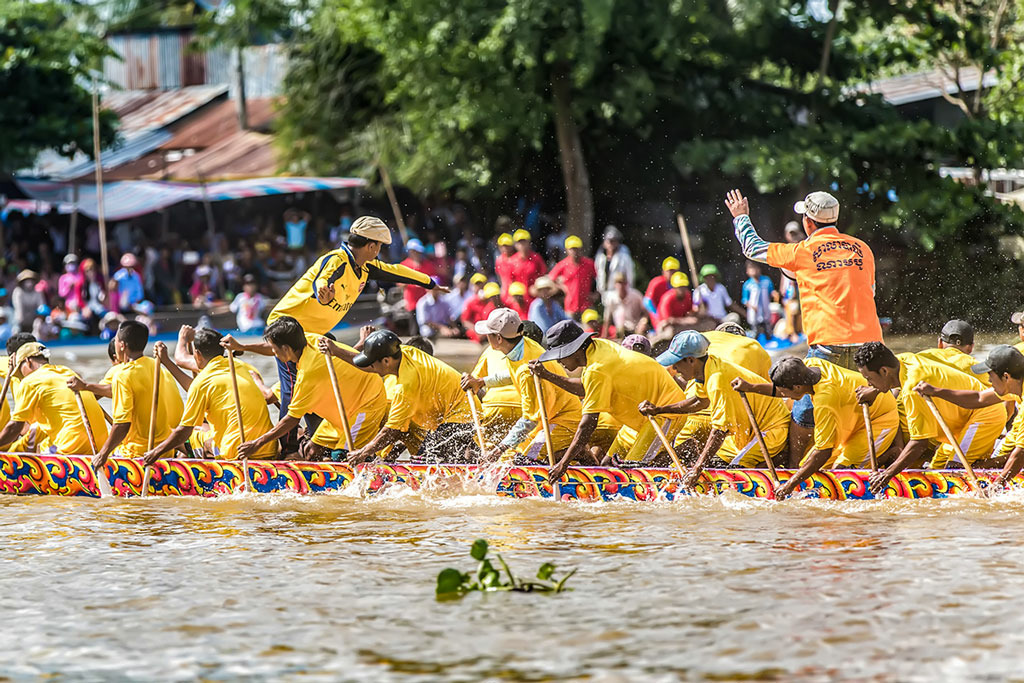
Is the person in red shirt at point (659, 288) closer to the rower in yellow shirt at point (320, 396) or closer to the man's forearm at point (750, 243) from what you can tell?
the man's forearm at point (750, 243)

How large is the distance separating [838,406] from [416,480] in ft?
8.16

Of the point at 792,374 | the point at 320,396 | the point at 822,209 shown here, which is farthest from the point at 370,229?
the point at 792,374

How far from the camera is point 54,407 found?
8.92m

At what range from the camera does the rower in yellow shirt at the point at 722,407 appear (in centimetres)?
748

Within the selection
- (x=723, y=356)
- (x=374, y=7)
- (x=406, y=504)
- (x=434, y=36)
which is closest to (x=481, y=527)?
(x=406, y=504)

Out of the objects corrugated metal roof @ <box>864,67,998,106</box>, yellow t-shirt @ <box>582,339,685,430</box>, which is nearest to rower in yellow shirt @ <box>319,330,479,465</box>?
yellow t-shirt @ <box>582,339,685,430</box>

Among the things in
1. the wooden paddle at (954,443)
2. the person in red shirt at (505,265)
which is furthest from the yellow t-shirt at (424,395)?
the person in red shirt at (505,265)

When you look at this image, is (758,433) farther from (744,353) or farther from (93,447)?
(93,447)

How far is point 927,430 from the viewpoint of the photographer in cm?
728

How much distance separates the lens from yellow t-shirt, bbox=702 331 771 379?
7973 millimetres

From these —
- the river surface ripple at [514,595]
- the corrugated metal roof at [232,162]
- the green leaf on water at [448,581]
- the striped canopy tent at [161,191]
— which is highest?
the corrugated metal roof at [232,162]

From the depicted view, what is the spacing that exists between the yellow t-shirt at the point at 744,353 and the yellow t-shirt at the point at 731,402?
0.81ft

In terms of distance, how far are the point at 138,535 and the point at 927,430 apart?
4393mm

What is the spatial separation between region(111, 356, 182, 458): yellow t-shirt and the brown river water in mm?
484
